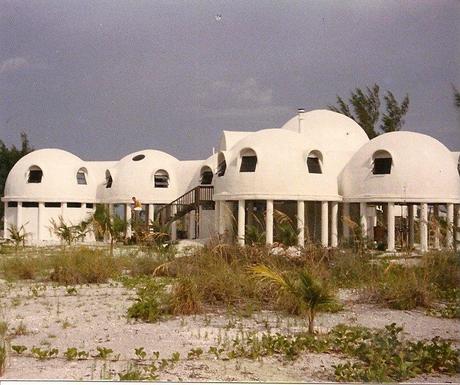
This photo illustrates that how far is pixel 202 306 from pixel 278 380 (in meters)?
3.48

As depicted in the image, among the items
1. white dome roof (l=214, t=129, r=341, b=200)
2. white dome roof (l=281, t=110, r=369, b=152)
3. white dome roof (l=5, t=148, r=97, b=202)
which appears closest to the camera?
white dome roof (l=214, t=129, r=341, b=200)

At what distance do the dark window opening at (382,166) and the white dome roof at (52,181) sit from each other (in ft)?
47.7

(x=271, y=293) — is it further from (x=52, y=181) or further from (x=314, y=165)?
(x=52, y=181)

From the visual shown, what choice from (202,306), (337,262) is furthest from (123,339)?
(337,262)

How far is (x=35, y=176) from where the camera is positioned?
1185 inches

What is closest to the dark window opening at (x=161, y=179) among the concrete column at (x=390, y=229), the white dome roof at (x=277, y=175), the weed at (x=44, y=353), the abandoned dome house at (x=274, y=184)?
the abandoned dome house at (x=274, y=184)

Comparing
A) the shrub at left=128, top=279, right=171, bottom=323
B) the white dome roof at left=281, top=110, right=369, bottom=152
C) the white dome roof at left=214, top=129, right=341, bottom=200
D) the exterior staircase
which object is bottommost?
the shrub at left=128, top=279, right=171, bottom=323

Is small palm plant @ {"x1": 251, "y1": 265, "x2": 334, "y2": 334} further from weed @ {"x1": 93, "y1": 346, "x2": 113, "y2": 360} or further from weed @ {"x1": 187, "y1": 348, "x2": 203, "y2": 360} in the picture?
weed @ {"x1": 93, "y1": 346, "x2": 113, "y2": 360}

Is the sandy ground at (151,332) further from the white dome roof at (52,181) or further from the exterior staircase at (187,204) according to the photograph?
the white dome roof at (52,181)

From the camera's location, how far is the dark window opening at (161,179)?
29.5 m

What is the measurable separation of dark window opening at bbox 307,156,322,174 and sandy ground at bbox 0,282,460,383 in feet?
40.8

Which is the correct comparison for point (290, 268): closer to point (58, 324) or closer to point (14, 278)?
point (58, 324)

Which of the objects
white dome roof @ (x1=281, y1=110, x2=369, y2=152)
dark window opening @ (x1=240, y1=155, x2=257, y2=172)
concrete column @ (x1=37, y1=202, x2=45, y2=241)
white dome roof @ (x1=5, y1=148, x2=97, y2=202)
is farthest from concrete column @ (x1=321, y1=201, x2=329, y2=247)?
concrete column @ (x1=37, y1=202, x2=45, y2=241)

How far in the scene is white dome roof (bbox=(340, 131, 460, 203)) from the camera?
21.3 metres
